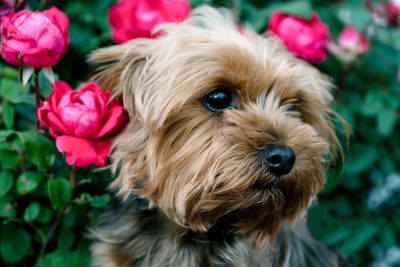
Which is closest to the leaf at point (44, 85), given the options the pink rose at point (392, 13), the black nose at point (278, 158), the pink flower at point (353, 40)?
the black nose at point (278, 158)

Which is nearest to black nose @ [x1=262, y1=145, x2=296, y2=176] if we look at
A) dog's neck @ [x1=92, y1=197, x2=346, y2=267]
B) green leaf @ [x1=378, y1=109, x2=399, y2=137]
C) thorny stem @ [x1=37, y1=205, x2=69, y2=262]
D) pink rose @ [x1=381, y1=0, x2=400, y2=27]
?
dog's neck @ [x1=92, y1=197, x2=346, y2=267]

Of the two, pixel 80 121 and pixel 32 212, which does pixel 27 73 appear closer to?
pixel 80 121

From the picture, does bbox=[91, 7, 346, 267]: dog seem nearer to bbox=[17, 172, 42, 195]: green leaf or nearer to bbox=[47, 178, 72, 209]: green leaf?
bbox=[47, 178, 72, 209]: green leaf

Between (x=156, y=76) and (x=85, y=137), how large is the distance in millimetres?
361

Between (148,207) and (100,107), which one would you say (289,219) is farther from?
(100,107)

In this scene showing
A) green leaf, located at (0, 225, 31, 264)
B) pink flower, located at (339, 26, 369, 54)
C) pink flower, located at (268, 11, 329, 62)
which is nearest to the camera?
green leaf, located at (0, 225, 31, 264)

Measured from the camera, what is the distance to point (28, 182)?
2.94 meters

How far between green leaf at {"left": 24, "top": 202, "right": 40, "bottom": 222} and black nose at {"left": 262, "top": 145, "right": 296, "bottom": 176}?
1095mm

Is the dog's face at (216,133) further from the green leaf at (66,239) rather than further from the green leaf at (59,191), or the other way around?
the green leaf at (66,239)

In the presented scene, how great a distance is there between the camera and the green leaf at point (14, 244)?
10.2 feet

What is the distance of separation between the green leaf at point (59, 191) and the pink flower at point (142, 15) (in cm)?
74

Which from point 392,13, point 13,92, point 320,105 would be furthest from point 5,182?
point 392,13

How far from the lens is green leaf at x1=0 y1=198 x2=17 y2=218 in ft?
9.80

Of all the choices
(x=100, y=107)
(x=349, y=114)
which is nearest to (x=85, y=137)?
(x=100, y=107)
